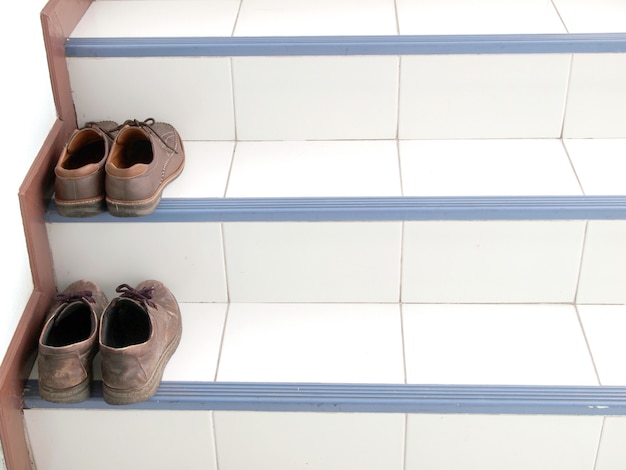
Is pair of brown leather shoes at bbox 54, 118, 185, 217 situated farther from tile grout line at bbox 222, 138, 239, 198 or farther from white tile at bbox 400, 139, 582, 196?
white tile at bbox 400, 139, 582, 196

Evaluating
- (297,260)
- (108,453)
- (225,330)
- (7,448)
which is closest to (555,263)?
(297,260)

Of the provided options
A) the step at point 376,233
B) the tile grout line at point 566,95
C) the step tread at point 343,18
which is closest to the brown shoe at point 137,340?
the step at point 376,233

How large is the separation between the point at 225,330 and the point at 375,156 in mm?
510

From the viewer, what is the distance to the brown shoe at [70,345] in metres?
1.77

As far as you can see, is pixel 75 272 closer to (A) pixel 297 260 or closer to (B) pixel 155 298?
(B) pixel 155 298

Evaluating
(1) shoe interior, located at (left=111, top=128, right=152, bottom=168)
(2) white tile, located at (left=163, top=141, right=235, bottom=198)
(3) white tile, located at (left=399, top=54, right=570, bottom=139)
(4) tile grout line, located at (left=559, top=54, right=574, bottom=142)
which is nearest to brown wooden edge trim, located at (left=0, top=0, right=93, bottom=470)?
(1) shoe interior, located at (left=111, top=128, right=152, bottom=168)

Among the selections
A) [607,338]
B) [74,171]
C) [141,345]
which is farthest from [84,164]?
[607,338]

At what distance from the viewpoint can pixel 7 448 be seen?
1777mm

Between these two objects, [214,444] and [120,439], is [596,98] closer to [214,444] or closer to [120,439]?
[214,444]

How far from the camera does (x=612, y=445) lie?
1.84 metres

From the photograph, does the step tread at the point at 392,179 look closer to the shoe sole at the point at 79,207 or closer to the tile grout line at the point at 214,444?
the shoe sole at the point at 79,207

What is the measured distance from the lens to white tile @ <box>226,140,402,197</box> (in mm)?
1977

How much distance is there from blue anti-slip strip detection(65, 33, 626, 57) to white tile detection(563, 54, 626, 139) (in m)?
0.03

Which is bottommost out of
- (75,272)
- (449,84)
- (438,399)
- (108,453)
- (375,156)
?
(108,453)
